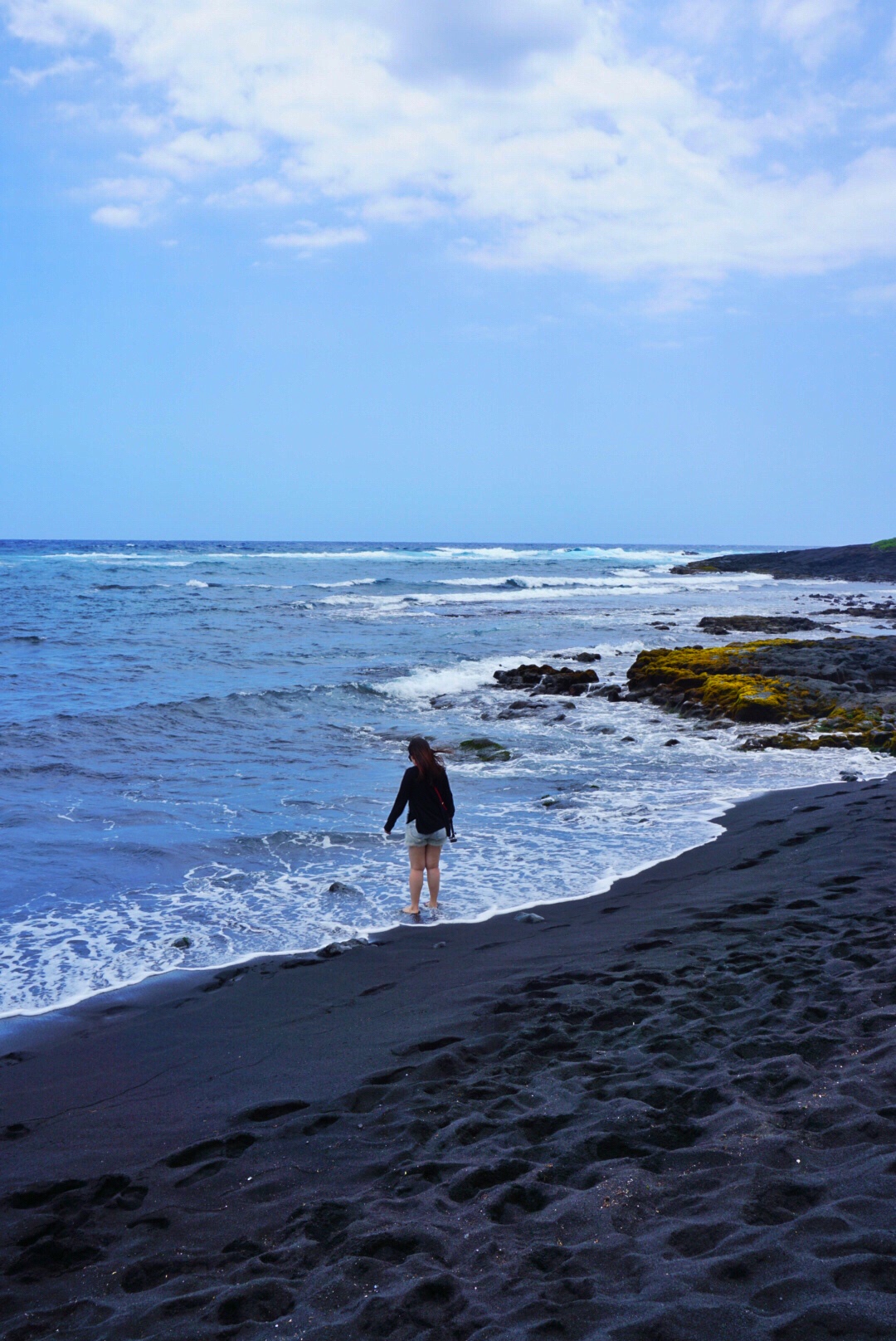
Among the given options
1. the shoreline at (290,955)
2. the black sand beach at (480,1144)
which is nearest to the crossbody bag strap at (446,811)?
the shoreline at (290,955)

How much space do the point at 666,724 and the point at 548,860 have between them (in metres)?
7.72

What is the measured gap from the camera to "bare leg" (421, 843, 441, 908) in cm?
773

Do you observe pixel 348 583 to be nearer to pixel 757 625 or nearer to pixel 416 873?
pixel 757 625

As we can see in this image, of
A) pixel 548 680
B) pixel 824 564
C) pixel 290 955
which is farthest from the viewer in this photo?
pixel 824 564

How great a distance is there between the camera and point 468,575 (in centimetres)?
6962

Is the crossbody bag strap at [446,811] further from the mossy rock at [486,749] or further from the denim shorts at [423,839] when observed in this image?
the mossy rock at [486,749]

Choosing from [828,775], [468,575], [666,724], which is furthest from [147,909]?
[468,575]

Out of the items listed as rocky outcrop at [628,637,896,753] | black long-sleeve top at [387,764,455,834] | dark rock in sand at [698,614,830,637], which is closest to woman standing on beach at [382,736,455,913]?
black long-sleeve top at [387,764,455,834]

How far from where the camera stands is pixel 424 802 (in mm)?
7816

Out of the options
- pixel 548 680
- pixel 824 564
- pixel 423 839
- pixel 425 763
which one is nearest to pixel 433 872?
pixel 423 839

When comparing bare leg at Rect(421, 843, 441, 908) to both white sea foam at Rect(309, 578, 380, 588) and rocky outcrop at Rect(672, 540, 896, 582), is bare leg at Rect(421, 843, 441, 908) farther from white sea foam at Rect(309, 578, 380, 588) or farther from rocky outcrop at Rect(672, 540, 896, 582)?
rocky outcrop at Rect(672, 540, 896, 582)

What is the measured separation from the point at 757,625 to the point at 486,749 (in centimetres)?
1813

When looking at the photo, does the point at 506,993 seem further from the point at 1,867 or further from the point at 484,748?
the point at 484,748

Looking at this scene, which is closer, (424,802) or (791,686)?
(424,802)
